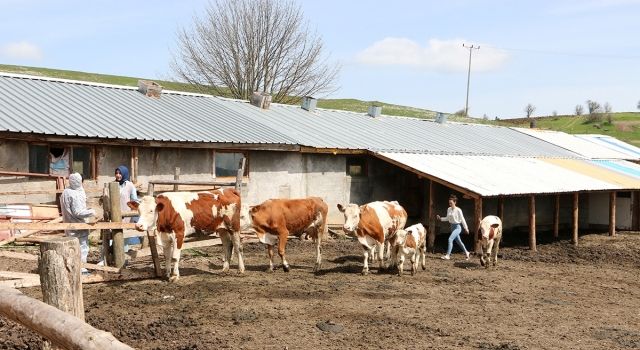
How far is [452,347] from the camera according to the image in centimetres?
869

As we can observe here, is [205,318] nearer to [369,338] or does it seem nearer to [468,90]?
[369,338]

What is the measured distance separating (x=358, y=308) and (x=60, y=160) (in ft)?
29.3

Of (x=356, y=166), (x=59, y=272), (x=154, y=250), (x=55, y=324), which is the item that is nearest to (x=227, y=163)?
(x=356, y=166)

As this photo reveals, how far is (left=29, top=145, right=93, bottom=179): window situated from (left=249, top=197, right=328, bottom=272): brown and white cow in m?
4.86

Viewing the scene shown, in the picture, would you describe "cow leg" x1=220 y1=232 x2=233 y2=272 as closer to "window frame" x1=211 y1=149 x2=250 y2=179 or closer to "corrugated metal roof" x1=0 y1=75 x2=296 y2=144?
"corrugated metal roof" x1=0 y1=75 x2=296 y2=144

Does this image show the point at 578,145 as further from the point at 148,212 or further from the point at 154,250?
the point at 148,212

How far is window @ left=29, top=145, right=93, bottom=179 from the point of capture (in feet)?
51.2

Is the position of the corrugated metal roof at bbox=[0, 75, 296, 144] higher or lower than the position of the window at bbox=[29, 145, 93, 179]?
higher

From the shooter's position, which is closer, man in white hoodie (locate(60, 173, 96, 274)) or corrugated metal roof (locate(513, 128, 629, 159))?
man in white hoodie (locate(60, 173, 96, 274))

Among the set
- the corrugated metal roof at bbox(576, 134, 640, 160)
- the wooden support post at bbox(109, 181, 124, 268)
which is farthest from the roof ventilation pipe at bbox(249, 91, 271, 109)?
the corrugated metal roof at bbox(576, 134, 640, 160)

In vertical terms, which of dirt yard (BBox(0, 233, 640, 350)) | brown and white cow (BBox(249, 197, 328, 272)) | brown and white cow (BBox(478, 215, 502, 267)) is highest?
brown and white cow (BBox(249, 197, 328, 272))

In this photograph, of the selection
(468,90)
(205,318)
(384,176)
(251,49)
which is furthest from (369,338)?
(468,90)

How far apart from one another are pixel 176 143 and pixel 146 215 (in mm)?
5977

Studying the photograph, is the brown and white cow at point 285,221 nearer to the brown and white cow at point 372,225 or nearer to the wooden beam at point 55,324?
the brown and white cow at point 372,225
